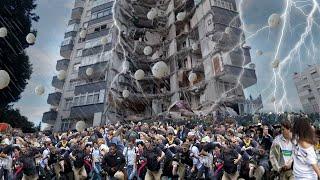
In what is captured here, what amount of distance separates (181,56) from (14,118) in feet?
68.0

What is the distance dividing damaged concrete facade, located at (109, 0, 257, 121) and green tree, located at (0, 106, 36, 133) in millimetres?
9080

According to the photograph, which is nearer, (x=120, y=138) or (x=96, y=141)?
(x=96, y=141)

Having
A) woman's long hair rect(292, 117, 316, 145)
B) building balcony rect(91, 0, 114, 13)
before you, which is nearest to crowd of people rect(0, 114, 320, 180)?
woman's long hair rect(292, 117, 316, 145)

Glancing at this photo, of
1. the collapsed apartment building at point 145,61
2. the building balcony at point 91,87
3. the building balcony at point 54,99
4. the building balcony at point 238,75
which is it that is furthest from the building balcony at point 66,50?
the building balcony at point 238,75

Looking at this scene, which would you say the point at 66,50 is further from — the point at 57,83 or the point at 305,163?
the point at 305,163

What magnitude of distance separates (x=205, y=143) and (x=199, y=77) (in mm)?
26621

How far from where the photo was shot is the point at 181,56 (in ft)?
131

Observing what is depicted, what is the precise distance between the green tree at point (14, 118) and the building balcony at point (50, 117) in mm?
8588

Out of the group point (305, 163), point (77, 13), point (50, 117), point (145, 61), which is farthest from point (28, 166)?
point (77, 13)

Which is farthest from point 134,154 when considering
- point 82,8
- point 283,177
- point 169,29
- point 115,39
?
point 82,8

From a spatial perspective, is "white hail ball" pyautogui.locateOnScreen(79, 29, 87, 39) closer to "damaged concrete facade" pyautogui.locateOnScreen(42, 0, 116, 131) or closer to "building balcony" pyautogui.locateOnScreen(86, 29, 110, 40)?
"damaged concrete facade" pyautogui.locateOnScreen(42, 0, 116, 131)

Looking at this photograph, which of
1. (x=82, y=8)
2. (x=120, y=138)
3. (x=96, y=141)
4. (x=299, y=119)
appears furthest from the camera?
(x=82, y=8)

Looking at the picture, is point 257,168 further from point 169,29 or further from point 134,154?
point 169,29

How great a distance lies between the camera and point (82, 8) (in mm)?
48375
